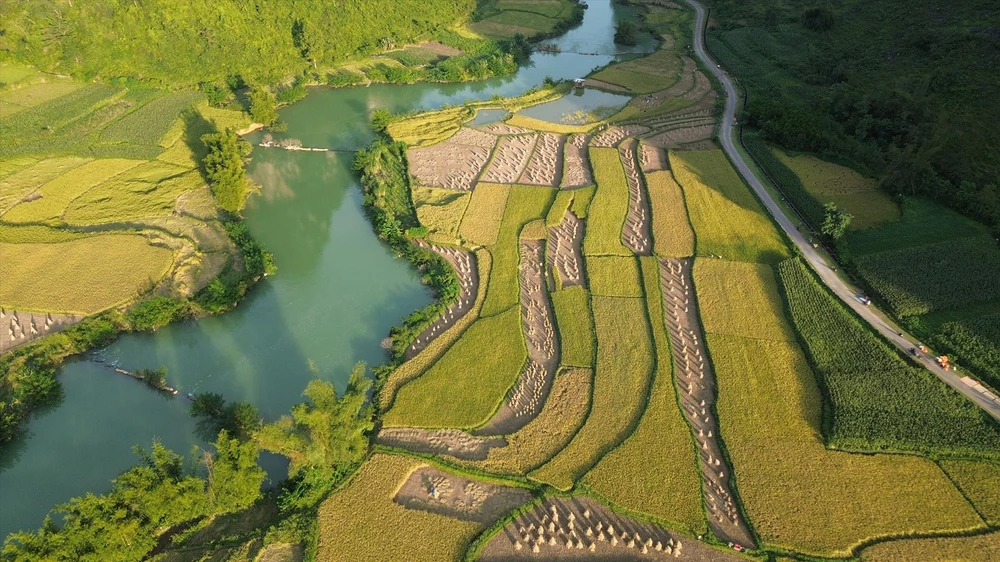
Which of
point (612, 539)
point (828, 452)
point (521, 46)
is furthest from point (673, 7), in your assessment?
point (612, 539)

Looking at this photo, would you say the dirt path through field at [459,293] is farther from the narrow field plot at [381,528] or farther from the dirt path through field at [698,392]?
the dirt path through field at [698,392]

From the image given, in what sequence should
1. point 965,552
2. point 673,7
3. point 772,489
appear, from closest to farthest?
point 965,552, point 772,489, point 673,7

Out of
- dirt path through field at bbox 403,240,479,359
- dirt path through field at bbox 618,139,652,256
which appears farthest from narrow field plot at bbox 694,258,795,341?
dirt path through field at bbox 403,240,479,359

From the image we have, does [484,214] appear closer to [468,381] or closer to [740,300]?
[468,381]

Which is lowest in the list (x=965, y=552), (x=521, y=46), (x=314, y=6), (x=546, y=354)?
(x=965, y=552)

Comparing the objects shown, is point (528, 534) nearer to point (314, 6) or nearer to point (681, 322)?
point (681, 322)

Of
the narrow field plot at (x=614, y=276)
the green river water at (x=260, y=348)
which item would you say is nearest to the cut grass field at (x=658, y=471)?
the narrow field plot at (x=614, y=276)
